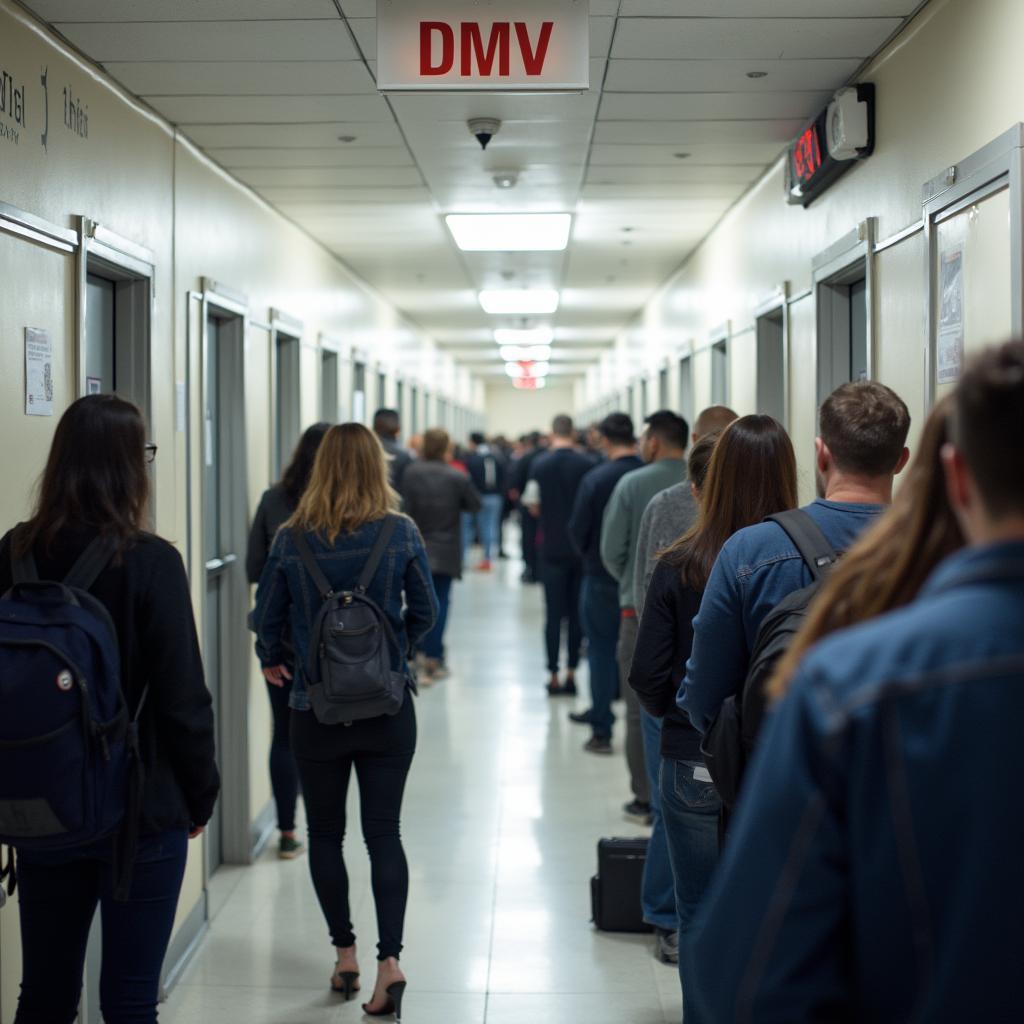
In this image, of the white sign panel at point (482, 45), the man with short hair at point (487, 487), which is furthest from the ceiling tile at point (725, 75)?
the man with short hair at point (487, 487)

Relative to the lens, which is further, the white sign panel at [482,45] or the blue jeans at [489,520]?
the blue jeans at [489,520]

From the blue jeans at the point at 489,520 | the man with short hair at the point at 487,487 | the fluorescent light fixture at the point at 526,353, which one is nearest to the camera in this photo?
the man with short hair at the point at 487,487

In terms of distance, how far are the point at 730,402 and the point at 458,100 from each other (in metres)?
2.85

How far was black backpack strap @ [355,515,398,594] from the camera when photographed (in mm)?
3473

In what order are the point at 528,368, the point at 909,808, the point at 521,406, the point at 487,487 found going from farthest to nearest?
the point at 521,406 < the point at 528,368 < the point at 487,487 < the point at 909,808

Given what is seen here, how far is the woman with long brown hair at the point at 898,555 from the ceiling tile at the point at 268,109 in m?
3.37

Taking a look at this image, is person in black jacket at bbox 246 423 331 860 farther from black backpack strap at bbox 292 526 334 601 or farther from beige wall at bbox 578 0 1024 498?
beige wall at bbox 578 0 1024 498

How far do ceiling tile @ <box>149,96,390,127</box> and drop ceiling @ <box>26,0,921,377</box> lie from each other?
0.01 metres

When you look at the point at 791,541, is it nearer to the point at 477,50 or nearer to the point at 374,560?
the point at 374,560

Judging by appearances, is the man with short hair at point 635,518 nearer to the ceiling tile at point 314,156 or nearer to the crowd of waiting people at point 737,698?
the crowd of waiting people at point 737,698

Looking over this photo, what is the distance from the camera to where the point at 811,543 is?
2.36 meters

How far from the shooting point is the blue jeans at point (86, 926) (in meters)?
2.41

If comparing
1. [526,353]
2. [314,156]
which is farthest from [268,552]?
[526,353]

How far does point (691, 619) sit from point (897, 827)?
1.86 meters
